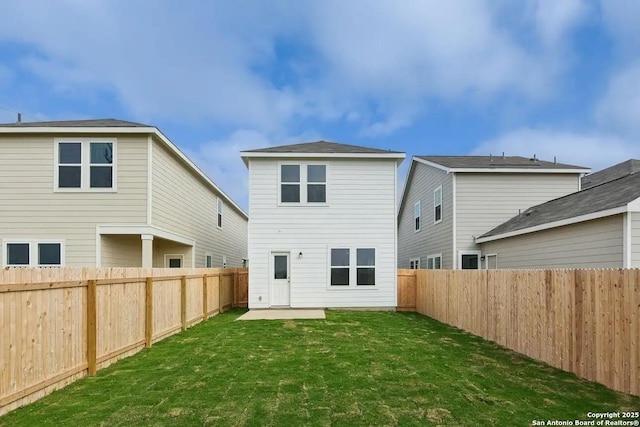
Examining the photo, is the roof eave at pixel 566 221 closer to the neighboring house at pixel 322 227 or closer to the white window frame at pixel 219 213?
the neighboring house at pixel 322 227

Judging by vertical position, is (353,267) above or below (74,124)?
below

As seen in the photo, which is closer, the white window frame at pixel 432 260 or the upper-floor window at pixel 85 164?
the upper-floor window at pixel 85 164

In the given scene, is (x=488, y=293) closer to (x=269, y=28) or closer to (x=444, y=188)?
(x=444, y=188)

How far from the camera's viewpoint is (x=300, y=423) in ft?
15.3

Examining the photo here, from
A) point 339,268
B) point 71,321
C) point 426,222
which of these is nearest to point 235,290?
point 339,268

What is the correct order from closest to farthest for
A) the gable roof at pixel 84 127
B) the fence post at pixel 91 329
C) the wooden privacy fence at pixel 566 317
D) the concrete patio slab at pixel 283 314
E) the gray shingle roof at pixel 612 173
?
the wooden privacy fence at pixel 566 317, the fence post at pixel 91 329, the gable roof at pixel 84 127, the concrete patio slab at pixel 283 314, the gray shingle roof at pixel 612 173

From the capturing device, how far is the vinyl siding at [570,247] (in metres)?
9.17

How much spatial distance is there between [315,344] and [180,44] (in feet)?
46.0

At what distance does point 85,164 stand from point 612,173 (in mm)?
19815

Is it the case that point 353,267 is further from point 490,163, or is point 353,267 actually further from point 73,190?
point 73,190

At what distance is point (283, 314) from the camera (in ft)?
46.0

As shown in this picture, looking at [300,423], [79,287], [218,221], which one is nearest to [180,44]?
[218,221]

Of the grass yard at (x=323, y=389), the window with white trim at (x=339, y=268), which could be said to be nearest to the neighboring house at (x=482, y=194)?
the window with white trim at (x=339, y=268)

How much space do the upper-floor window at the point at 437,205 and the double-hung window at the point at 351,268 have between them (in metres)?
4.09
